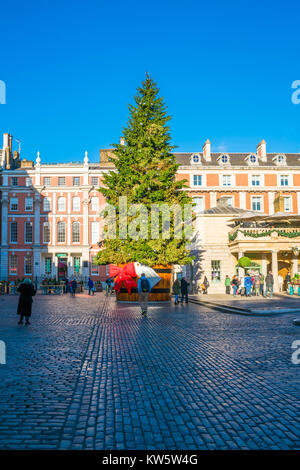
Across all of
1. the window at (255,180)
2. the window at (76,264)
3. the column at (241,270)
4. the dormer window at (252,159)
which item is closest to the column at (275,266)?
the column at (241,270)

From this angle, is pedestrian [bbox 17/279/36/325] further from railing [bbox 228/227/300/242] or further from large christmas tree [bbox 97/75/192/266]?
railing [bbox 228/227/300/242]

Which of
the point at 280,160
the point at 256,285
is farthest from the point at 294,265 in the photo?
the point at 280,160

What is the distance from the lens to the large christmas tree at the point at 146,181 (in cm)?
2647

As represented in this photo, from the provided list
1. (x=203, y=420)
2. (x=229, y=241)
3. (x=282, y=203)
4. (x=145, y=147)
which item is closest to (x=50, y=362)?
(x=203, y=420)

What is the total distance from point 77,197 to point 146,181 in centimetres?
3470

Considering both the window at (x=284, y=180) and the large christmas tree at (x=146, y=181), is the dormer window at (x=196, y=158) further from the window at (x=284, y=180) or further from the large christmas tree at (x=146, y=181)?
the large christmas tree at (x=146, y=181)

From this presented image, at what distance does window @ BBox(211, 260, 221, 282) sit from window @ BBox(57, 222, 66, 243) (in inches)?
1066

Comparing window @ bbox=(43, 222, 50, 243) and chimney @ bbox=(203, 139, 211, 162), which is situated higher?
chimney @ bbox=(203, 139, 211, 162)

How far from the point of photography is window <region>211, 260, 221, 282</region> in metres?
38.0

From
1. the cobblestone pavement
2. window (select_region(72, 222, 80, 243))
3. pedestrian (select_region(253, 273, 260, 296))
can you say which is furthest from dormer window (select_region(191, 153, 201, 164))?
the cobblestone pavement

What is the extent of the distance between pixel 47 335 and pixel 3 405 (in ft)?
20.1

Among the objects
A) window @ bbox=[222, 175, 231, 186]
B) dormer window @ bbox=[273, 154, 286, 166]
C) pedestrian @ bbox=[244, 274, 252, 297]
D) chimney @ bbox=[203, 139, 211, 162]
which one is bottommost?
pedestrian @ bbox=[244, 274, 252, 297]

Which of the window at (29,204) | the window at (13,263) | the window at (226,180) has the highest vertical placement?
the window at (226,180)

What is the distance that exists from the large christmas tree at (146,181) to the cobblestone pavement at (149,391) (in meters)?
15.1
